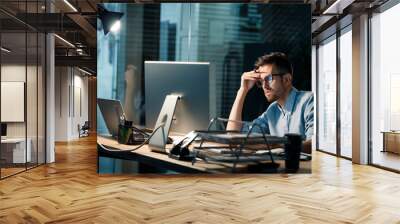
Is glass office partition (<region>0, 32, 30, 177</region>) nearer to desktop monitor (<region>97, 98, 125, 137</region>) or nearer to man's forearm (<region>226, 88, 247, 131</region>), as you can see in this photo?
desktop monitor (<region>97, 98, 125, 137</region>)

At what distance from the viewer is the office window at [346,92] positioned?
27.5 feet

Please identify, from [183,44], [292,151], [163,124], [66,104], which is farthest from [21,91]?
[66,104]

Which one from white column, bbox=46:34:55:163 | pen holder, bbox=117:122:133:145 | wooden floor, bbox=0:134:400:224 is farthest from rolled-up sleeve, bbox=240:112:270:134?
white column, bbox=46:34:55:163

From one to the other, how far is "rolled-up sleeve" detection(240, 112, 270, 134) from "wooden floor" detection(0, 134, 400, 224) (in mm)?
771

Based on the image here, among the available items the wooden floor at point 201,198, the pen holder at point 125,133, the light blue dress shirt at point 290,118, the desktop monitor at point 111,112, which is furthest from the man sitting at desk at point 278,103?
the desktop monitor at point 111,112

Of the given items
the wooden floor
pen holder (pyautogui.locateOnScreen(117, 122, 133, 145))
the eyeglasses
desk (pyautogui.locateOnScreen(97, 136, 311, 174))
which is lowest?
the wooden floor

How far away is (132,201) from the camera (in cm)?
444

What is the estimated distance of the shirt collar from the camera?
6.00 metres

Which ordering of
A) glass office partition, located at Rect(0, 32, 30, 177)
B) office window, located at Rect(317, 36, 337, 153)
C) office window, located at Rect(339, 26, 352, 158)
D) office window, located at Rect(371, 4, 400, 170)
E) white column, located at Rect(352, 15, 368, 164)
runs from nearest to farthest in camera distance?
glass office partition, located at Rect(0, 32, 30, 177) → office window, located at Rect(371, 4, 400, 170) → white column, located at Rect(352, 15, 368, 164) → office window, located at Rect(339, 26, 352, 158) → office window, located at Rect(317, 36, 337, 153)

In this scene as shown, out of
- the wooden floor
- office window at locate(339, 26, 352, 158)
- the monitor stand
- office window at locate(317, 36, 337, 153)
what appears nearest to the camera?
the wooden floor

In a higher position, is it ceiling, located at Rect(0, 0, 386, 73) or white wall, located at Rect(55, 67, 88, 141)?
ceiling, located at Rect(0, 0, 386, 73)

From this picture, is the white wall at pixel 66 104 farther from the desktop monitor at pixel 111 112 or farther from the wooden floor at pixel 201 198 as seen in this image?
the desktop monitor at pixel 111 112

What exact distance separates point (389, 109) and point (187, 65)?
3681 mm

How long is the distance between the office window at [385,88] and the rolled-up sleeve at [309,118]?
1.67 meters
